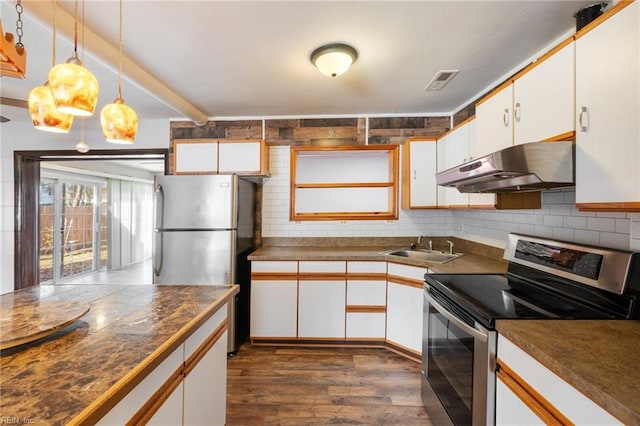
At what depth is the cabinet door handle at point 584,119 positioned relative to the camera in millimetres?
1160

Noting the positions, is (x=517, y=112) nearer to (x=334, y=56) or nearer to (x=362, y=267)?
(x=334, y=56)

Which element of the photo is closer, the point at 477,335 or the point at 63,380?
the point at 63,380

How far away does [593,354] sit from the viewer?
871mm

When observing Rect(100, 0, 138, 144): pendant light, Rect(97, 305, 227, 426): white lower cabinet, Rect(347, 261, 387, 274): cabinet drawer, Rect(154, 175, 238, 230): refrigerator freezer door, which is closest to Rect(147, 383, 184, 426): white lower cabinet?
Rect(97, 305, 227, 426): white lower cabinet

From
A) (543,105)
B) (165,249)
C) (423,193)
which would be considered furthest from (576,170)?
(165,249)

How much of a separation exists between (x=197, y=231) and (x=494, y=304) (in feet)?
7.89

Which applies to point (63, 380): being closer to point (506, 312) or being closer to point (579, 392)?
point (579, 392)

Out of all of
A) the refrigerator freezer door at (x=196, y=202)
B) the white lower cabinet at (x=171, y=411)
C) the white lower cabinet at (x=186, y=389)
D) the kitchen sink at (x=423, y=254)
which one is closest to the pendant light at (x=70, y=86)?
the white lower cabinet at (x=186, y=389)

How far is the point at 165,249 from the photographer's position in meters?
2.64

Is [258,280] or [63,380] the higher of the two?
[63,380]

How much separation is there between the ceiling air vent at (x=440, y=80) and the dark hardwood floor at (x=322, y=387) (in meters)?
2.43

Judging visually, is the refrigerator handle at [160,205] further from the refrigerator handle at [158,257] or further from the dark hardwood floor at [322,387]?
the dark hardwood floor at [322,387]

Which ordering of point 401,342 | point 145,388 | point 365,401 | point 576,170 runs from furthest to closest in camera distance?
point 401,342, point 365,401, point 576,170, point 145,388

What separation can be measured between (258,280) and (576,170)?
7.99 ft
